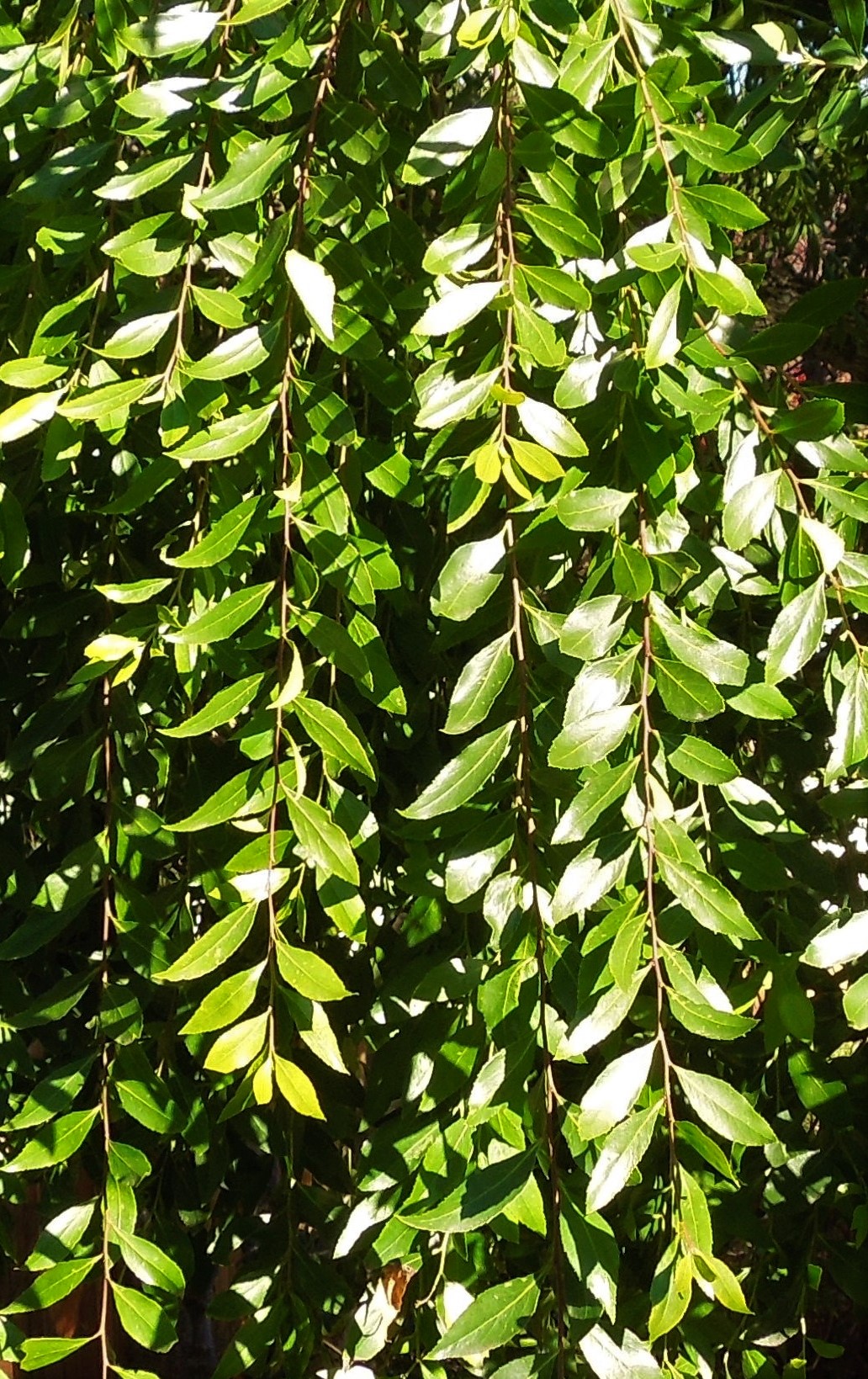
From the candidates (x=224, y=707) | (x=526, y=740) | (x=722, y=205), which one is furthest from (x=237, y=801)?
(x=722, y=205)

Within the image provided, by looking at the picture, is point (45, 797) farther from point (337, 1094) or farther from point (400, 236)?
point (400, 236)

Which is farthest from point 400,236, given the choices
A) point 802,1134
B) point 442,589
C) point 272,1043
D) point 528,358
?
point 802,1134

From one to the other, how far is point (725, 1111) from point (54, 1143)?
A: 1.35ft

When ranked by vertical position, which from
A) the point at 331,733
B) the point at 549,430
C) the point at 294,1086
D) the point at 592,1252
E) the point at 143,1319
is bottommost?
the point at 143,1319

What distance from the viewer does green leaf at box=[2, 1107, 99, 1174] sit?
740mm

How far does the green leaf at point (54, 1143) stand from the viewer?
29.1 inches

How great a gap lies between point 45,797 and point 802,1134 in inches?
25.4

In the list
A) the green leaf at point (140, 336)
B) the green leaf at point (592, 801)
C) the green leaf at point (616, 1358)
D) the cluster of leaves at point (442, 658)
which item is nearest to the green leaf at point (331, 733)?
the cluster of leaves at point (442, 658)

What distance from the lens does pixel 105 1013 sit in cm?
80

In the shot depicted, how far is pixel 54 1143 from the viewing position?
2.47 ft

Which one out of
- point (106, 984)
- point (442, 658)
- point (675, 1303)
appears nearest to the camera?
point (675, 1303)

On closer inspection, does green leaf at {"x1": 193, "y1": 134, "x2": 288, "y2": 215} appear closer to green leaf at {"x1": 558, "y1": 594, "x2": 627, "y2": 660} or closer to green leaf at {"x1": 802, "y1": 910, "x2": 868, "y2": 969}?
green leaf at {"x1": 558, "y1": 594, "x2": 627, "y2": 660}

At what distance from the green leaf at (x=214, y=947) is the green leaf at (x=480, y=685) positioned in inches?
5.5

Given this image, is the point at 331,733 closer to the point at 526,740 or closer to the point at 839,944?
the point at 526,740
